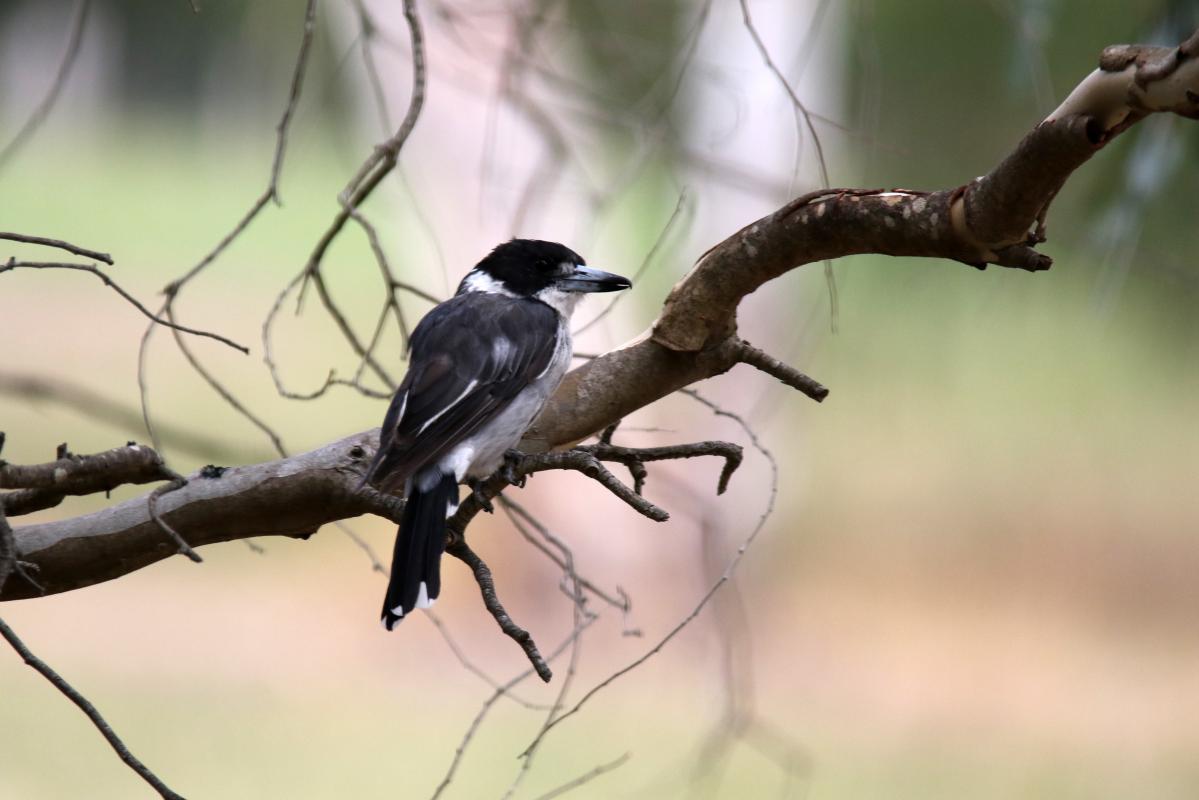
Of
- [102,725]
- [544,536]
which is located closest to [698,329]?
[544,536]

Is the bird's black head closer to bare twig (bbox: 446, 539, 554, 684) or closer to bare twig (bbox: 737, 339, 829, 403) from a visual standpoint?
bare twig (bbox: 737, 339, 829, 403)

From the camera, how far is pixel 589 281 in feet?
11.3

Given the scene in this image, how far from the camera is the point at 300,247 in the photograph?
14148 millimetres

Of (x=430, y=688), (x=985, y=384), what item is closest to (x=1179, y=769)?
(x=985, y=384)

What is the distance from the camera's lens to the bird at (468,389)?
8.23 ft

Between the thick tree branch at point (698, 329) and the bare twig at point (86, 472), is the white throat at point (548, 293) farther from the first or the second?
the bare twig at point (86, 472)

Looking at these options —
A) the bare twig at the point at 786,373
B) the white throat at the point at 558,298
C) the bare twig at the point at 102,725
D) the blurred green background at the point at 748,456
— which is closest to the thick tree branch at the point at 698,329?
the bare twig at the point at 786,373

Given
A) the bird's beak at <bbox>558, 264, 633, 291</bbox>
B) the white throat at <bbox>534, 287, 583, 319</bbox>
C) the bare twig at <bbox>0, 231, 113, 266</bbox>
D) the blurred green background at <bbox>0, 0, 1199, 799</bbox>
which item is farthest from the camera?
the white throat at <bbox>534, 287, 583, 319</bbox>

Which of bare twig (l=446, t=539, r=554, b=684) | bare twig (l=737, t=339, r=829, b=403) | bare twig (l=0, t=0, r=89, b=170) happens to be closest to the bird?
bare twig (l=446, t=539, r=554, b=684)

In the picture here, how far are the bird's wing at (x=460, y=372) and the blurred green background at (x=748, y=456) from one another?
8.6 inches

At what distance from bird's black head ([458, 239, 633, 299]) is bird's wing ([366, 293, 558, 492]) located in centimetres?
13

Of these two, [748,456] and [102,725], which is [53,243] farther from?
[748,456]

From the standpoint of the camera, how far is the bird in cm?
251

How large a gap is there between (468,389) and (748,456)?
403cm
